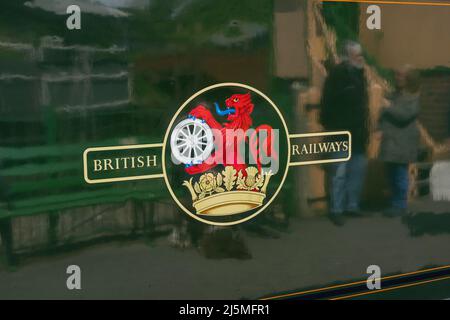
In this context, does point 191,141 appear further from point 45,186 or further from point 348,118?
point 348,118

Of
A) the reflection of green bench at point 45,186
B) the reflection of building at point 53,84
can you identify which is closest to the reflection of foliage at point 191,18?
the reflection of building at point 53,84

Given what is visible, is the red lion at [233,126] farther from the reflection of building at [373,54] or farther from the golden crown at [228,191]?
the reflection of building at [373,54]

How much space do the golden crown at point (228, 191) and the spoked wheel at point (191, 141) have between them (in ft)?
0.29

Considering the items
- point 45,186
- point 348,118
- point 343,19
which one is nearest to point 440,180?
point 348,118

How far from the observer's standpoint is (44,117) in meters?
2.61

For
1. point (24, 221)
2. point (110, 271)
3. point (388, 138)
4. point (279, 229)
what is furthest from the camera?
point (388, 138)

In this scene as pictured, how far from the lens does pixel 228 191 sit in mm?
2994

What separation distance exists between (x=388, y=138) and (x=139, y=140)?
4.32 feet

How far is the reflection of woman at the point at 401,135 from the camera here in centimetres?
344

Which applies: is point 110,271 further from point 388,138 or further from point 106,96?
point 388,138

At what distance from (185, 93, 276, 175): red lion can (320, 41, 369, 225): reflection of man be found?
0.41 m

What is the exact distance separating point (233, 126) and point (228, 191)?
28 centimetres

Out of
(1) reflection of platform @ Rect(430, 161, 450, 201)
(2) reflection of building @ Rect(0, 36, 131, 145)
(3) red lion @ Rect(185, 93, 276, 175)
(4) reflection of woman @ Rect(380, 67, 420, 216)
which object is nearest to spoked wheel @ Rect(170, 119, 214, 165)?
(3) red lion @ Rect(185, 93, 276, 175)
